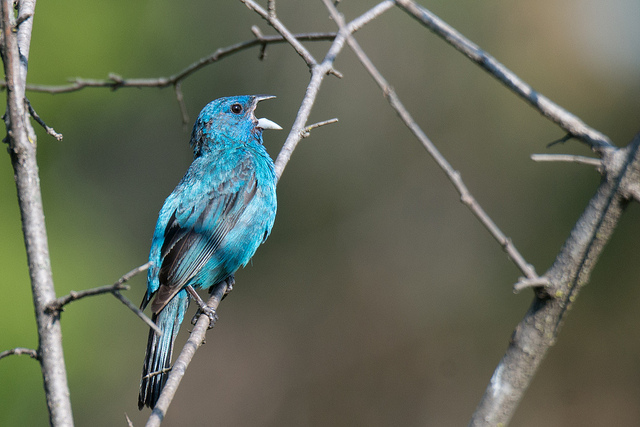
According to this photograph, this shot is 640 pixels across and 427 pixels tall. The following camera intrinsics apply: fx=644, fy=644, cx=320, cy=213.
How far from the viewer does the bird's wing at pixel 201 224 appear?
159 inches

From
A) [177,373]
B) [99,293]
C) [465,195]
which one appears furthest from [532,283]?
[177,373]

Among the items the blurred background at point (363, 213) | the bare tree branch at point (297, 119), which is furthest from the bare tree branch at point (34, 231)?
the blurred background at point (363, 213)

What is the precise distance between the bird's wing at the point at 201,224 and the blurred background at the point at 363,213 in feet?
13.3

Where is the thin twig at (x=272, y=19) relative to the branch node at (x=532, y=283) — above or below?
above

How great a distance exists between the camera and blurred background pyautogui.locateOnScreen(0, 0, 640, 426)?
26.9 ft

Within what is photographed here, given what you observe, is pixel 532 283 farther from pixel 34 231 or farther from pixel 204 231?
pixel 204 231

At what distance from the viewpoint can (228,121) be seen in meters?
5.06

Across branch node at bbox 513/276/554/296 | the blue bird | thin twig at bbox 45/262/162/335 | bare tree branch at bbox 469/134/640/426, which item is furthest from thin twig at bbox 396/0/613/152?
the blue bird

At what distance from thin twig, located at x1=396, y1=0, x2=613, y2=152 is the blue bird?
101 inches

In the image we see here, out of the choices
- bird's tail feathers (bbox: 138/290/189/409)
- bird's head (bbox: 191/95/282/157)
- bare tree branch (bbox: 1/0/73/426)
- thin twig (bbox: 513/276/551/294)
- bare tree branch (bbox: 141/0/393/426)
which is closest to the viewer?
thin twig (bbox: 513/276/551/294)

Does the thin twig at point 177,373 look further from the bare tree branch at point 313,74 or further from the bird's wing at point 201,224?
the bare tree branch at point 313,74

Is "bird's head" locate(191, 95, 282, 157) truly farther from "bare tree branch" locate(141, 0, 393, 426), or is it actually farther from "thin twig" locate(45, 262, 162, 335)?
"thin twig" locate(45, 262, 162, 335)

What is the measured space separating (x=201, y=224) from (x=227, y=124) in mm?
1028

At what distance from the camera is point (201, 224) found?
4383mm
